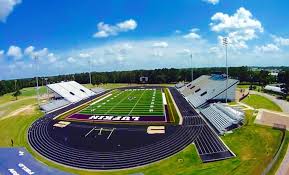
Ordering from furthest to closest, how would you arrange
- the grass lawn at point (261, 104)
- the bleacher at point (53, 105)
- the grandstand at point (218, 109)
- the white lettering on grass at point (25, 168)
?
the bleacher at point (53, 105), the grass lawn at point (261, 104), the grandstand at point (218, 109), the white lettering on grass at point (25, 168)

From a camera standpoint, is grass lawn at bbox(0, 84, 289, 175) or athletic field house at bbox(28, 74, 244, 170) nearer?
grass lawn at bbox(0, 84, 289, 175)

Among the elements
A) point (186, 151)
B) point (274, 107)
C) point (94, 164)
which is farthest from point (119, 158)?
Result: point (274, 107)

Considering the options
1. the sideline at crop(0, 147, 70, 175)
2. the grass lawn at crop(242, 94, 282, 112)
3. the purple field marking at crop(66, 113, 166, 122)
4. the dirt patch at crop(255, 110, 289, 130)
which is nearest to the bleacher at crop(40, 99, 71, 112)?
the purple field marking at crop(66, 113, 166, 122)

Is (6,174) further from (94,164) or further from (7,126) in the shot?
(7,126)

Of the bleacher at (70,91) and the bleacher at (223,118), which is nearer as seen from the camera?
the bleacher at (223,118)

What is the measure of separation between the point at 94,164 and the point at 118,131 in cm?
1071

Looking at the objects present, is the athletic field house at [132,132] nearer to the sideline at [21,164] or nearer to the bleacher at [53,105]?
the bleacher at [53,105]

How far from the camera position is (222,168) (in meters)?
22.6

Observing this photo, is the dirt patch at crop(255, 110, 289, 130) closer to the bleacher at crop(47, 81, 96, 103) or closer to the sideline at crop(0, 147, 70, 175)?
the sideline at crop(0, 147, 70, 175)

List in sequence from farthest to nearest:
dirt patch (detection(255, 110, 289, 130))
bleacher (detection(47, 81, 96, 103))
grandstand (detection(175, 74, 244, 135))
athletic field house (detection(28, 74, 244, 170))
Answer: bleacher (detection(47, 81, 96, 103)) < grandstand (detection(175, 74, 244, 135)) < dirt patch (detection(255, 110, 289, 130)) < athletic field house (detection(28, 74, 244, 170))

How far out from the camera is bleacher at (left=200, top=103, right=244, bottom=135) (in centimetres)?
3434

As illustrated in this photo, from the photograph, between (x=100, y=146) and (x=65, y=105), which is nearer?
(x=100, y=146)

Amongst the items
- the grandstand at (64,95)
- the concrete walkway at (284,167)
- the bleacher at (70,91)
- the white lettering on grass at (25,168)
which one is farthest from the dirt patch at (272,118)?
the bleacher at (70,91)

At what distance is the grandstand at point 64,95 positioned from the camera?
2285 inches
